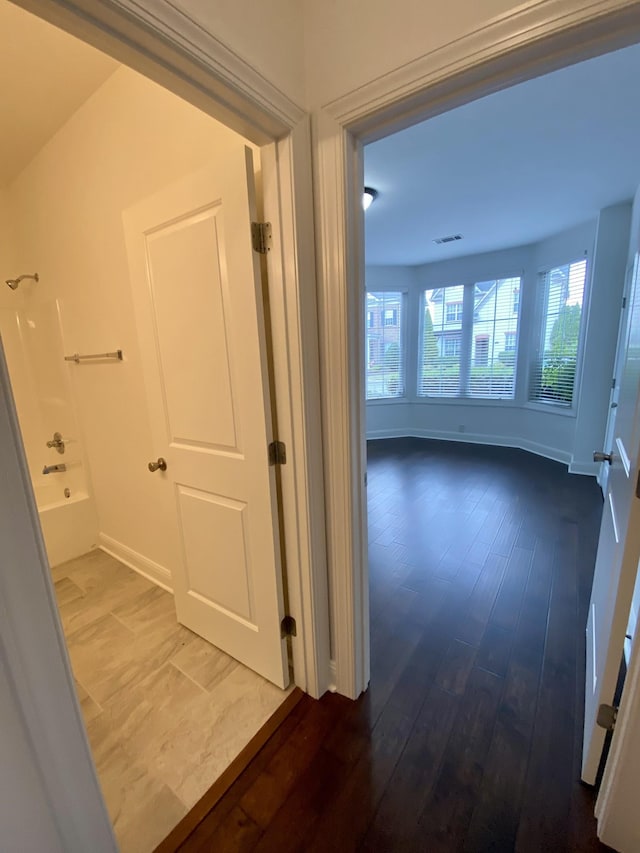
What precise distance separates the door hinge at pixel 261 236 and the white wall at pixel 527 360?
12.6 ft

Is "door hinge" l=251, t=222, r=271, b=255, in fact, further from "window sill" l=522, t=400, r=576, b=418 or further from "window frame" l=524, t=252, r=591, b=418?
"window sill" l=522, t=400, r=576, b=418

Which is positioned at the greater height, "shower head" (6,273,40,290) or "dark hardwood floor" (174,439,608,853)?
"shower head" (6,273,40,290)

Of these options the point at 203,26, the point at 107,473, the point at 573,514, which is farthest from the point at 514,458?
the point at 203,26

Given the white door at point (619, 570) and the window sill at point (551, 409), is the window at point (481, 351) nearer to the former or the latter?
the window sill at point (551, 409)

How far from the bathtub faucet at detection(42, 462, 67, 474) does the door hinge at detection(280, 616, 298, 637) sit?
2295 mm

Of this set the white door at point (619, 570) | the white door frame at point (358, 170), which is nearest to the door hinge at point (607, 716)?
the white door at point (619, 570)

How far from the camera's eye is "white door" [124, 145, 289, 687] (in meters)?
1.22

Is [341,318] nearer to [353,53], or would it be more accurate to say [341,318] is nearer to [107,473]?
[353,53]

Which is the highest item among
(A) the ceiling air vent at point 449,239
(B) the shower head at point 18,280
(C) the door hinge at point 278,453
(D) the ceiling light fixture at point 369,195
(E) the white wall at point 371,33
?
(A) the ceiling air vent at point 449,239

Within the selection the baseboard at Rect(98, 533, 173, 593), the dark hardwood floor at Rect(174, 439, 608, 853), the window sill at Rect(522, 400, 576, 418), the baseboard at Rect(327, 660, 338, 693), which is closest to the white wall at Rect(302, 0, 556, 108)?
the baseboard at Rect(327, 660, 338, 693)

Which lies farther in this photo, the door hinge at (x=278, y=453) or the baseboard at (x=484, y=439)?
the baseboard at (x=484, y=439)

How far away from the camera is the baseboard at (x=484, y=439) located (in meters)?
4.42

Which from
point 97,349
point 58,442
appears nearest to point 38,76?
point 97,349

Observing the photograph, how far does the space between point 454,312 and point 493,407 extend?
60.0 inches
